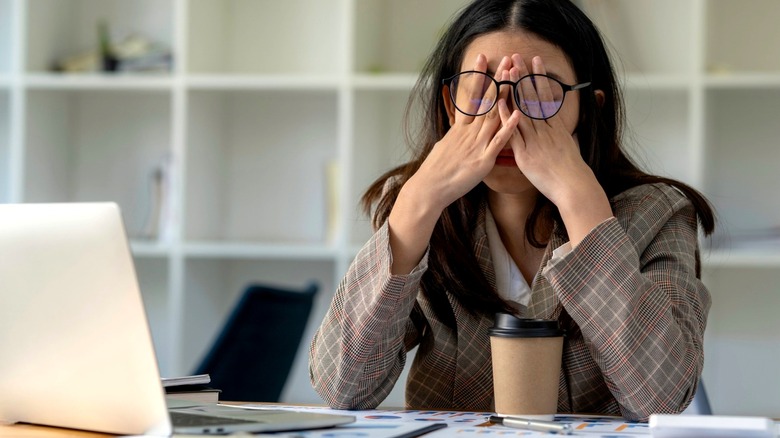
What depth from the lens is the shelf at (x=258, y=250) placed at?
2648mm

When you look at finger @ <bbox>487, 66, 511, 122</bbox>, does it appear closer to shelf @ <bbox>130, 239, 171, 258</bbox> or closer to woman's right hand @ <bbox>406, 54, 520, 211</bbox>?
woman's right hand @ <bbox>406, 54, 520, 211</bbox>

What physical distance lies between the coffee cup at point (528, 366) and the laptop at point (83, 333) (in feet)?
0.65

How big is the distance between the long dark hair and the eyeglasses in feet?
0.29

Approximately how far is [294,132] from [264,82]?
324 millimetres

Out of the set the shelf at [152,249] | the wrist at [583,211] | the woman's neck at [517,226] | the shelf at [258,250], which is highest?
the wrist at [583,211]

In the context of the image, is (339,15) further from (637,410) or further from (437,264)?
(637,410)

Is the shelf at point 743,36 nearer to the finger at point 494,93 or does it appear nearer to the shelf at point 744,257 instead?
the shelf at point 744,257

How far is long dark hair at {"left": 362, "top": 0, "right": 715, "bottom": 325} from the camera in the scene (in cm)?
136

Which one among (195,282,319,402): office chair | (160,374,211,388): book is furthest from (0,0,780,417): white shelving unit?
(160,374,211,388): book

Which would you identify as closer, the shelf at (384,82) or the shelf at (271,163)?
the shelf at (384,82)

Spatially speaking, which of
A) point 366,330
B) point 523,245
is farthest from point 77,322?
point 523,245

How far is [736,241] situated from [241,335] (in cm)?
134

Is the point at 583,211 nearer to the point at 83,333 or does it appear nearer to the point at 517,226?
the point at 517,226

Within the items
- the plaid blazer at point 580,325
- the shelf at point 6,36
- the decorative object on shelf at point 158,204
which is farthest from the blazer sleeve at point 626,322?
the shelf at point 6,36
